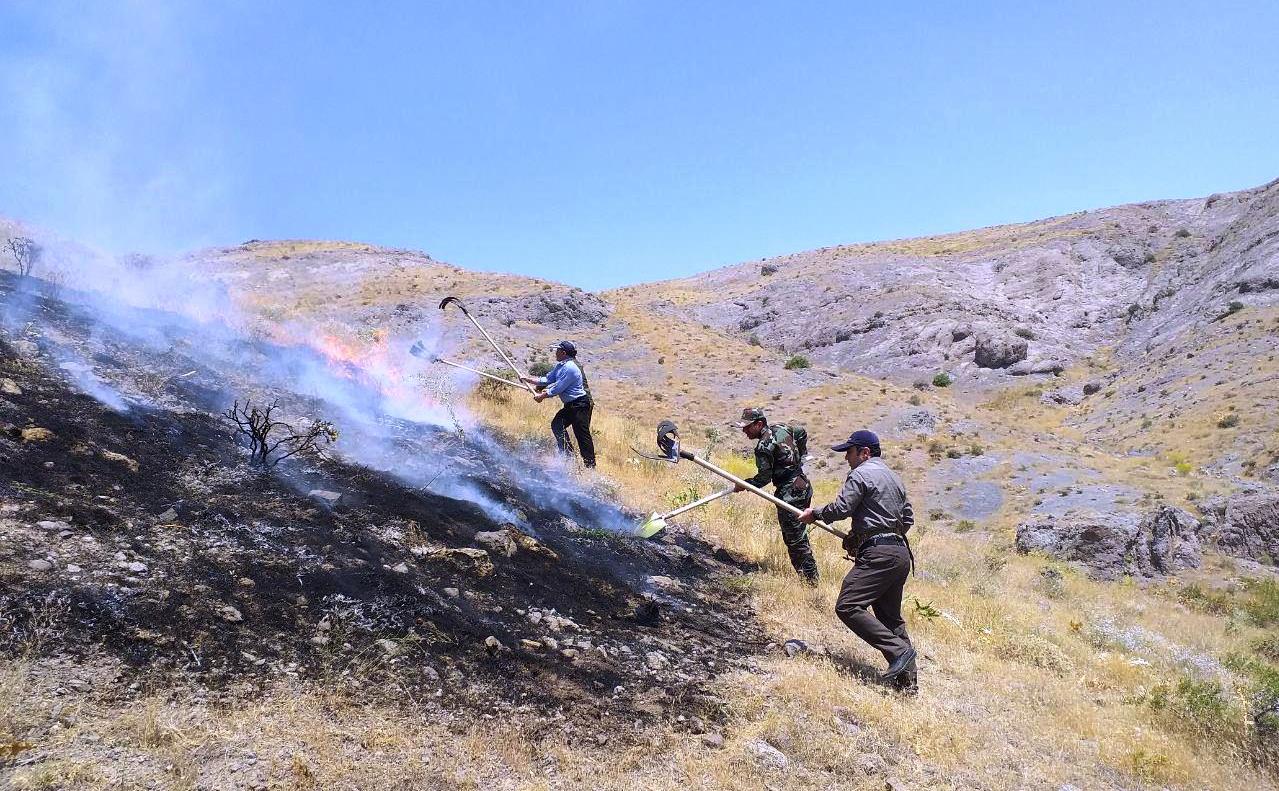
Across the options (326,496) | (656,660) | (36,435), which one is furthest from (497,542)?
(36,435)

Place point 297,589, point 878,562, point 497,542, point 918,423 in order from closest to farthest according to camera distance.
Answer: point 297,589
point 878,562
point 497,542
point 918,423

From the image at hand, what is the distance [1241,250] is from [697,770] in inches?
1740

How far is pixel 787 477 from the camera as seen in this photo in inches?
266

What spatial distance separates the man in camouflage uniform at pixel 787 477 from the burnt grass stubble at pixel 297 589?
2.54 feet

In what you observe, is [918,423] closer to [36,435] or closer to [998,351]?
[998,351]

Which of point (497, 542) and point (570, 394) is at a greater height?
point (570, 394)

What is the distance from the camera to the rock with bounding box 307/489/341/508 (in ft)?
18.2

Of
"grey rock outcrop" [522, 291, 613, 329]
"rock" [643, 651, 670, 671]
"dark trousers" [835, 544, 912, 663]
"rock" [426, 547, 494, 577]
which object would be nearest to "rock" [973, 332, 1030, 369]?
"grey rock outcrop" [522, 291, 613, 329]

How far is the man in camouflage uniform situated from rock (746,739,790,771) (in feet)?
9.98

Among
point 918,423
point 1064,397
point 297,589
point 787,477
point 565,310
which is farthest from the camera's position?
point 565,310

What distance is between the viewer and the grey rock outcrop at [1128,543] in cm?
1122

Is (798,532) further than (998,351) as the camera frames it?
No

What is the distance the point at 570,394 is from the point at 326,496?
3.72 m

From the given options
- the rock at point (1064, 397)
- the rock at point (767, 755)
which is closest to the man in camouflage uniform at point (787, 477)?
the rock at point (767, 755)
